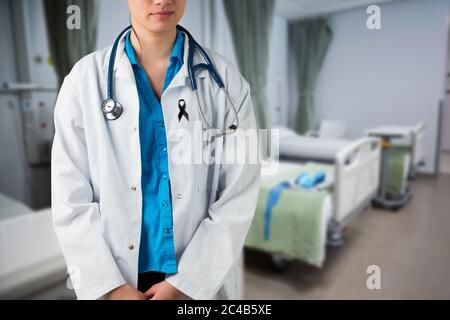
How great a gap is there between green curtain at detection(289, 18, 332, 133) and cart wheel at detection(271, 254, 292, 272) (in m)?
1.38

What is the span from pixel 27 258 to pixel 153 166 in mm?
648

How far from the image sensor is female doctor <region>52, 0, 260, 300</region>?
1.45ft

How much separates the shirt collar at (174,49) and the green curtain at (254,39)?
172 mm

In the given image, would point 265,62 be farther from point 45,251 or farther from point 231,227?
point 45,251

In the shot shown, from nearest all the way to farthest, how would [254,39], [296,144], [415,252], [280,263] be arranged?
1. [254,39]
2. [415,252]
3. [296,144]
4. [280,263]

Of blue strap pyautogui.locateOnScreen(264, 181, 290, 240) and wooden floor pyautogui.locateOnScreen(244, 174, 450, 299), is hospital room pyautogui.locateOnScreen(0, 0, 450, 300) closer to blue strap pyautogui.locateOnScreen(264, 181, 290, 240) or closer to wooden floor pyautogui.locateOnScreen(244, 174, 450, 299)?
wooden floor pyautogui.locateOnScreen(244, 174, 450, 299)

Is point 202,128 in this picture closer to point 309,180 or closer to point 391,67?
point 391,67

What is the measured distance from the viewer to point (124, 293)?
1.56 feet

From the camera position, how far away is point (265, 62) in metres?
0.72

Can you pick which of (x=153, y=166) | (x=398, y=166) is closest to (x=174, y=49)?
(x=153, y=166)

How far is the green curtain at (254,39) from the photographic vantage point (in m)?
0.66

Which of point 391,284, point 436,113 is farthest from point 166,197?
point 436,113

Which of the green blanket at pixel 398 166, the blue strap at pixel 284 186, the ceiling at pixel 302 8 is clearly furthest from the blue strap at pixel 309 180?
the ceiling at pixel 302 8

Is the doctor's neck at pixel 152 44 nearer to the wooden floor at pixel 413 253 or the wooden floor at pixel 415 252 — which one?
the wooden floor at pixel 413 253
